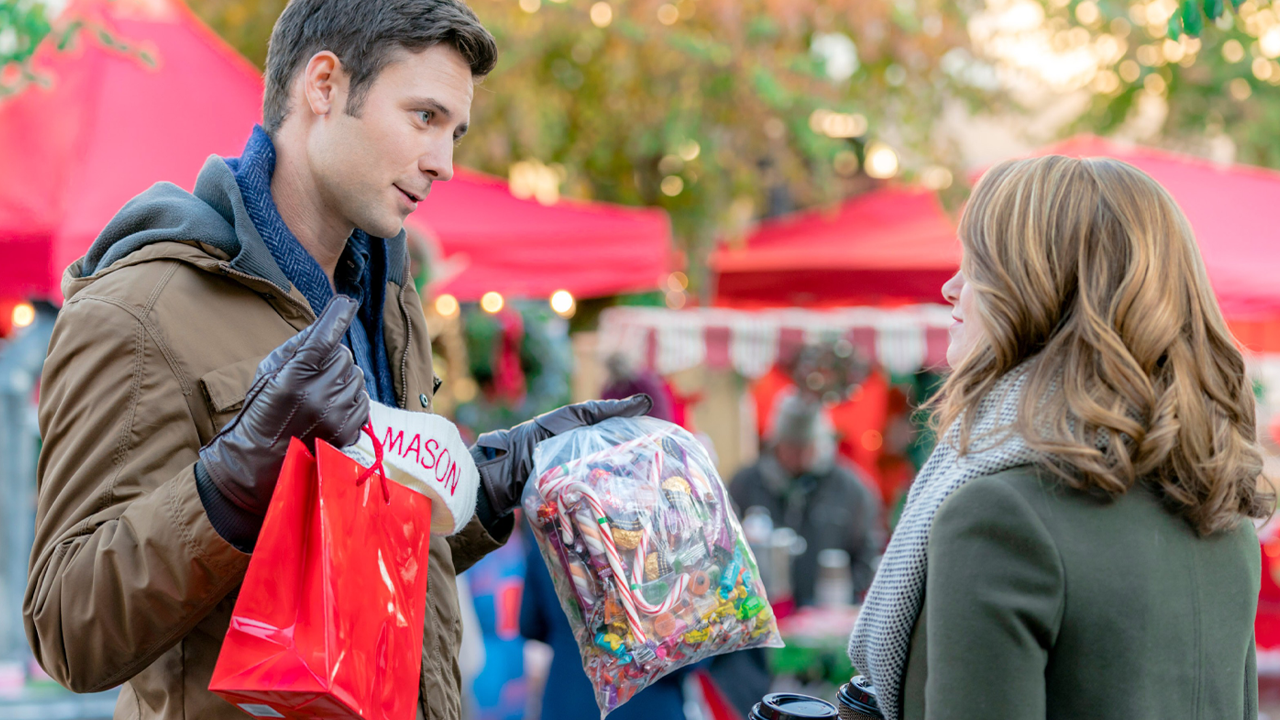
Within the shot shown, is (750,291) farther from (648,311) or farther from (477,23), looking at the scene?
(477,23)

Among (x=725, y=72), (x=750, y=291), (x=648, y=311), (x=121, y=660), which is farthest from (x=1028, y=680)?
(x=725, y=72)

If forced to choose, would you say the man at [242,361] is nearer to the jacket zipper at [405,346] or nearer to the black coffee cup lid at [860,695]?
the jacket zipper at [405,346]

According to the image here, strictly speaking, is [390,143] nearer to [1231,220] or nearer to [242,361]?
[242,361]

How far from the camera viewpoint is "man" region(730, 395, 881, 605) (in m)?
5.05

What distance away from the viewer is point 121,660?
4.28 ft

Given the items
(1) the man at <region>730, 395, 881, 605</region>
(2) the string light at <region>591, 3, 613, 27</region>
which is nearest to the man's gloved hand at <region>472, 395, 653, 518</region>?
(1) the man at <region>730, 395, 881, 605</region>

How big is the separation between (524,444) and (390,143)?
546mm

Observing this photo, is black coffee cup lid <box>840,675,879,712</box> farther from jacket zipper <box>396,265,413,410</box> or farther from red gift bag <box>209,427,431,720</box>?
jacket zipper <box>396,265,413,410</box>

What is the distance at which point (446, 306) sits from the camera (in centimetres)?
516

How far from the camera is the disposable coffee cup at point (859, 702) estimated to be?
5.20ft

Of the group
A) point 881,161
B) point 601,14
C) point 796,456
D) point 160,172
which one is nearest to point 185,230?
point 160,172

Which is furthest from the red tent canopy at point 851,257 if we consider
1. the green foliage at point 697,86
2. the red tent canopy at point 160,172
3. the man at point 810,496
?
the red tent canopy at point 160,172

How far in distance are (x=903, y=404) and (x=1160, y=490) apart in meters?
6.41

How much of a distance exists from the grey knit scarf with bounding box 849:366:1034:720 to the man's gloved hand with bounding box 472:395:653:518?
1.76 feet
